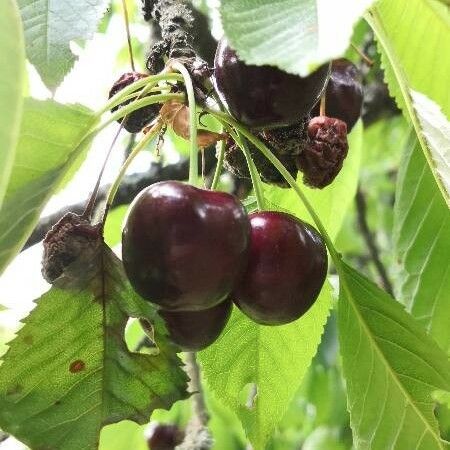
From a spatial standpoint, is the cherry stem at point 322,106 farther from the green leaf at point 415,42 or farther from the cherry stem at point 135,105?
the cherry stem at point 135,105

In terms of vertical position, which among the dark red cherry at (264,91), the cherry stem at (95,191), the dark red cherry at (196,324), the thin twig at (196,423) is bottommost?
the thin twig at (196,423)

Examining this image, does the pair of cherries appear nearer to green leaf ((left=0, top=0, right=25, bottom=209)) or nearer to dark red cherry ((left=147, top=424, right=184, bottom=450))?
green leaf ((left=0, top=0, right=25, bottom=209))

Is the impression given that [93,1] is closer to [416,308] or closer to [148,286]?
[148,286]

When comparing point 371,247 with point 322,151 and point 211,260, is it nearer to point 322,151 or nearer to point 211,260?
point 322,151

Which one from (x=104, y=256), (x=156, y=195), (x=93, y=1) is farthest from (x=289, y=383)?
(x=93, y=1)

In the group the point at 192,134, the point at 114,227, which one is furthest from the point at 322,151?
the point at 114,227

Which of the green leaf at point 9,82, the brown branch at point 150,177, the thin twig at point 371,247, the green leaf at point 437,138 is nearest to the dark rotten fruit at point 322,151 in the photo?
the green leaf at point 437,138
